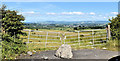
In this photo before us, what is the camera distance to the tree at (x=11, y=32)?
26.1ft

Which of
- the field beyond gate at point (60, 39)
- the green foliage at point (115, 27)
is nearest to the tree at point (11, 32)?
the field beyond gate at point (60, 39)

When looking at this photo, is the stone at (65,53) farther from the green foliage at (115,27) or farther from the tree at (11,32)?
the green foliage at (115,27)

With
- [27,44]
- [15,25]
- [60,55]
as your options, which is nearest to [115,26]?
[60,55]

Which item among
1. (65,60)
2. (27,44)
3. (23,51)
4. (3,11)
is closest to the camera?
(65,60)

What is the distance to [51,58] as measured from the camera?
781 cm

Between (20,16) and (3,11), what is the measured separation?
1090 millimetres

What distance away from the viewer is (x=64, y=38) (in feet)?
39.0

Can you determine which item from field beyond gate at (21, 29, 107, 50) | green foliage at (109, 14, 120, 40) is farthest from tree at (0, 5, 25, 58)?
green foliage at (109, 14, 120, 40)

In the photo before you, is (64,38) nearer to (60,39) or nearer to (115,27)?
(60,39)

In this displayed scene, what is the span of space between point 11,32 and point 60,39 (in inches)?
177

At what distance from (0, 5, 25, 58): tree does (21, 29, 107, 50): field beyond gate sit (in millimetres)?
814

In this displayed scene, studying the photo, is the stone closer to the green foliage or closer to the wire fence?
the wire fence

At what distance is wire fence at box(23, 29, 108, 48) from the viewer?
35.4ft

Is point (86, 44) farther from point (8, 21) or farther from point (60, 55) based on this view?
point (8, 21)
